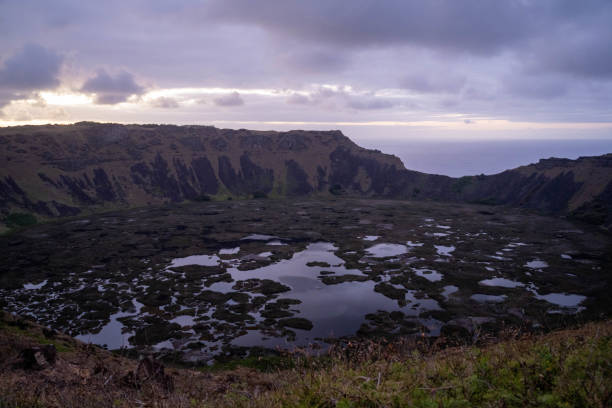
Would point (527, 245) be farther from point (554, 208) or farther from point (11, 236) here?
point (11, 236)

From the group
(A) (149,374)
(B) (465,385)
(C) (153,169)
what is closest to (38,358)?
(A) (149,374)

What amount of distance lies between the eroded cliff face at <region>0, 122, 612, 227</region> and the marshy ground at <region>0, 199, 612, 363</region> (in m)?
23.1

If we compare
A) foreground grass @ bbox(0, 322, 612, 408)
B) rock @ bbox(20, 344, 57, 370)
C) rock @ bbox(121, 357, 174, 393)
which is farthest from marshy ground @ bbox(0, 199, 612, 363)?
rock @ bbox(20, 344, 57, 370)

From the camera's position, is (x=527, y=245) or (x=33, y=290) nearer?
(x=33, y=290)

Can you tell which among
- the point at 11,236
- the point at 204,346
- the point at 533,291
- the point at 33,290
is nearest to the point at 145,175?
the point at 11,236

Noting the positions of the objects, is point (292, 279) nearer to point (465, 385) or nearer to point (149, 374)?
point (149, 374)

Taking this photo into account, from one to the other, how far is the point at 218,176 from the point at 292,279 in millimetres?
120016

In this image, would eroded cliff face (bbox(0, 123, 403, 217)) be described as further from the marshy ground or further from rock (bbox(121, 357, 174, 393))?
rock (bbox(121, 357, 174, 393))

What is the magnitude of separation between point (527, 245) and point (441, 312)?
154ft

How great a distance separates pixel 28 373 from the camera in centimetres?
2003

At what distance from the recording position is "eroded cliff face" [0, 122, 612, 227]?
124m

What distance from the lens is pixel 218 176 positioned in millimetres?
172875

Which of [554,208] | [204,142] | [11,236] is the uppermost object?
[204,142]

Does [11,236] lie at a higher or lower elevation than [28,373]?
lower
